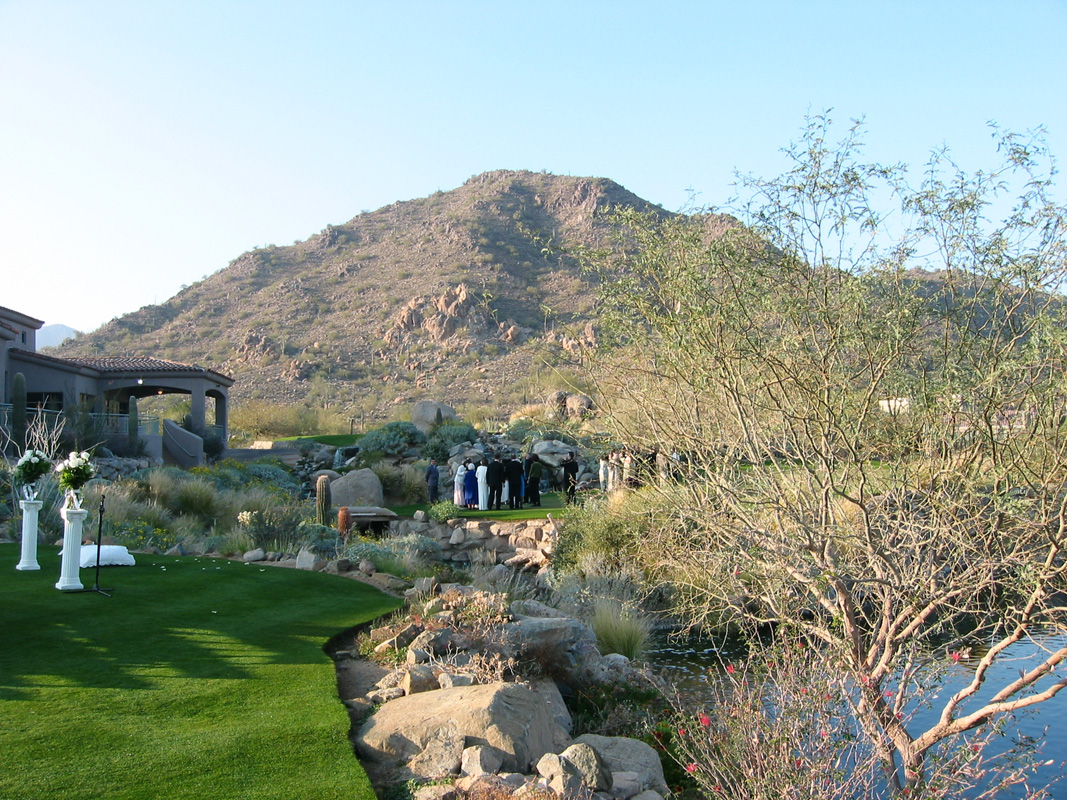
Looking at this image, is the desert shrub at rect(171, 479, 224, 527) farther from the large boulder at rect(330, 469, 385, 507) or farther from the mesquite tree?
the mesquite tree

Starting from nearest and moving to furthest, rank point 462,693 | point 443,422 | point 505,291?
1. point 462,693
2. point 443,422
3. point 505,291

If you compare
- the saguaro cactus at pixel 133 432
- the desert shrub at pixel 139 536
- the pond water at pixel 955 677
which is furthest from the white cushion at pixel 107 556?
the saguaro cactus at pixel 133 432

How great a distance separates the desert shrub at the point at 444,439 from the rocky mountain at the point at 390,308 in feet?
41.0

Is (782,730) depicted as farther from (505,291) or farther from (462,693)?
(505,291)

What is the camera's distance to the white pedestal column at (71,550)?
1102 centimetres

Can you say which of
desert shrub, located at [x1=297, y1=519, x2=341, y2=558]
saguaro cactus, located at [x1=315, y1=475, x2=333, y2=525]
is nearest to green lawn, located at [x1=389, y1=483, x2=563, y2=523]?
saguaro cactus, located at [x1=315, y1=475, x2=333, y2=525]

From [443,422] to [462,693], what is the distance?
103ft

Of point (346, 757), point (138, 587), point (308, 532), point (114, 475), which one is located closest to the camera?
point (346, 757)

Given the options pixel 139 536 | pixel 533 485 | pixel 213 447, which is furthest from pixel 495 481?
pixel 213 447

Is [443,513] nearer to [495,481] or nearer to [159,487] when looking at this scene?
[495,481]

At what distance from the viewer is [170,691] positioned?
798 cm

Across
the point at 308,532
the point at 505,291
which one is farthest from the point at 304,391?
the point at 308,532

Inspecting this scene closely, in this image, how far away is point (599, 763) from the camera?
24.1 ft

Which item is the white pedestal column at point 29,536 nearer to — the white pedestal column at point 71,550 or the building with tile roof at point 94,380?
the white pedestal column at point 71,550
